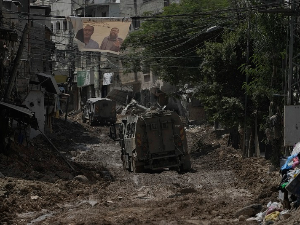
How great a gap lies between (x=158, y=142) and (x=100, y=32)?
679 centimetres

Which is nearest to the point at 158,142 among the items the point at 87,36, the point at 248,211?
the point at 87,36

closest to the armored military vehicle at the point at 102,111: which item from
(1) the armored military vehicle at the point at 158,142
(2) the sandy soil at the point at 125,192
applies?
(2) the sandy soil at the point at 125,192

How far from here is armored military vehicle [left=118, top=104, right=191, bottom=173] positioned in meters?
24.6

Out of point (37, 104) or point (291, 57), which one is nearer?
point (291, 57)

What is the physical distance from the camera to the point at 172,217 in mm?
13312

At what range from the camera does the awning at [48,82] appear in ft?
133

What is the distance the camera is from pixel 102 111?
182 feet

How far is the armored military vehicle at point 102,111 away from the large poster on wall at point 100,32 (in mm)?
25740

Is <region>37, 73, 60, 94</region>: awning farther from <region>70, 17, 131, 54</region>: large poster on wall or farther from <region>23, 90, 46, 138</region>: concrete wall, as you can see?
<region>70, 17, 131, 54</region>: large poster on wall

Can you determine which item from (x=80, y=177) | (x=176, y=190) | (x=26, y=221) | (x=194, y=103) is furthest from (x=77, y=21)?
(x=194, y=103)

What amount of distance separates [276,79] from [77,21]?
9395 millimetres

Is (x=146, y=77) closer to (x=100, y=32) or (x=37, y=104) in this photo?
(x=37, y=104)

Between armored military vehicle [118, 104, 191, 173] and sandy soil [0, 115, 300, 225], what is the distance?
57 centimetres

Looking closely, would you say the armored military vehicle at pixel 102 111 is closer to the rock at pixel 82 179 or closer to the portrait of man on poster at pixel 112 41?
the portrait of man on poster at pixel 112 41
